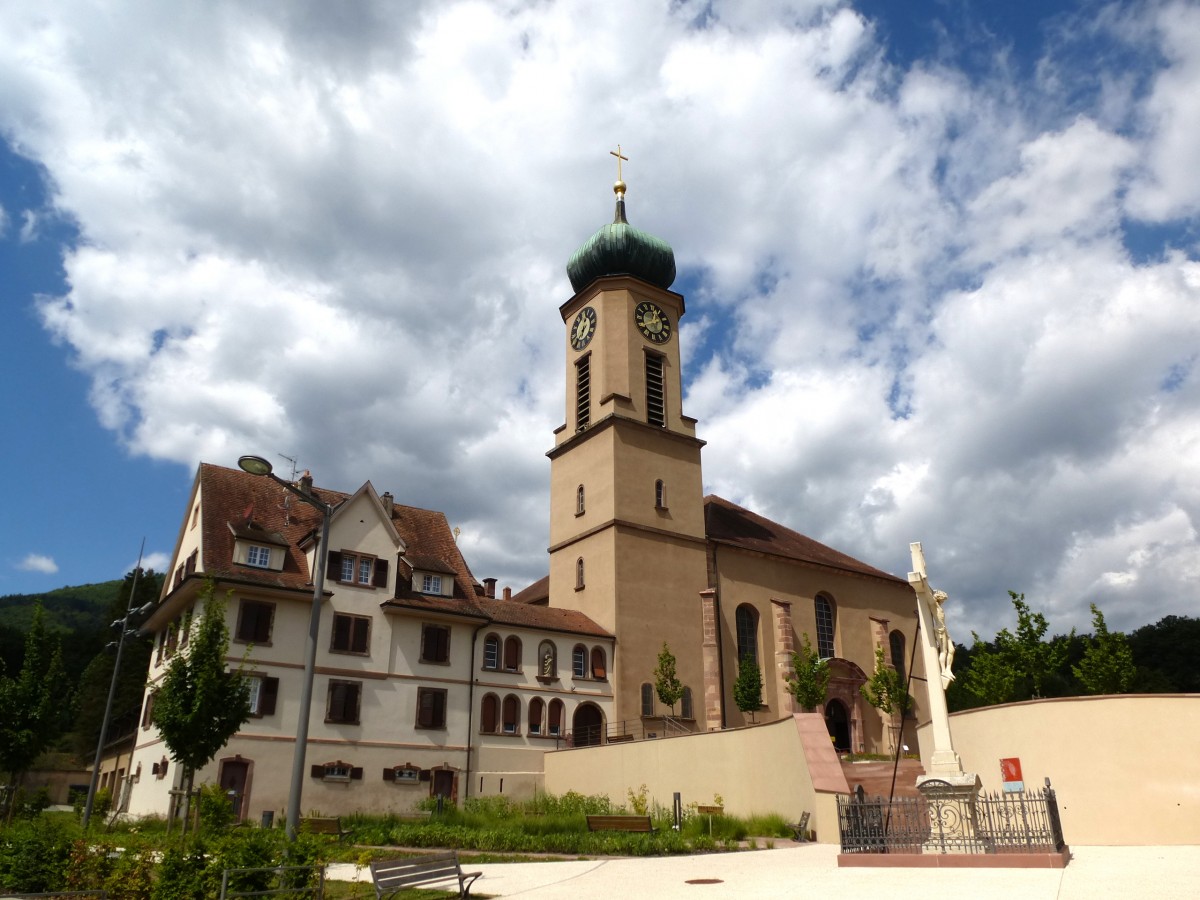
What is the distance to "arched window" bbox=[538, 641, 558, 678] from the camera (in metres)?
36.8

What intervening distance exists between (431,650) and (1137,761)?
23.1 metres

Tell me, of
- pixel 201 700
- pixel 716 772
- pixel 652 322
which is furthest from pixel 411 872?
pixel 652 322

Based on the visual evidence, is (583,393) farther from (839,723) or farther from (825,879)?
(825,879)

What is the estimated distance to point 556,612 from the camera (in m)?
39.8

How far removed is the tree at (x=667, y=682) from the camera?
37.3 metres

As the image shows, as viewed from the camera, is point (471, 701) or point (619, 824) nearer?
point (619, 824)

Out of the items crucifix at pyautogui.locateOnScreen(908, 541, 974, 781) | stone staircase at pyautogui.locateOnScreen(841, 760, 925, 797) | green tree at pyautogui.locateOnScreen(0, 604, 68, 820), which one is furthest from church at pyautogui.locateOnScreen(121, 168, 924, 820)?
crucifix at pyautogui.locateOnScreen(908, 541, 974, 781)

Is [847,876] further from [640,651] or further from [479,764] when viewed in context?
[640,651]

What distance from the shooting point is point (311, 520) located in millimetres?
36562

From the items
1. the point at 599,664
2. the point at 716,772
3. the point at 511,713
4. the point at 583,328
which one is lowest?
the point at 716,772

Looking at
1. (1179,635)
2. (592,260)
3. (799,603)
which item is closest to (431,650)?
(799,603)

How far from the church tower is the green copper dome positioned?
6 centimetres

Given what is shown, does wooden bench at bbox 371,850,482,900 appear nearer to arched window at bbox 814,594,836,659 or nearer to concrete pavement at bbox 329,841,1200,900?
concrete pavement at bbox 329,841,1200,900

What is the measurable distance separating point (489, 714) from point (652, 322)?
20790mm
